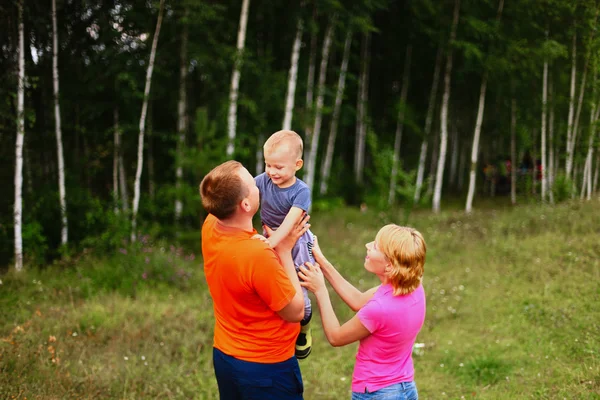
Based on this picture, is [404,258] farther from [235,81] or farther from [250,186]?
[235,81]

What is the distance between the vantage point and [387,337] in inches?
106

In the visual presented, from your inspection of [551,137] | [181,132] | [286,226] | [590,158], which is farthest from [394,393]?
[551,137]

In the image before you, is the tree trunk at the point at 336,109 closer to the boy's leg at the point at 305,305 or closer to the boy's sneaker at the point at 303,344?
the boy's leg at the point at 305,305

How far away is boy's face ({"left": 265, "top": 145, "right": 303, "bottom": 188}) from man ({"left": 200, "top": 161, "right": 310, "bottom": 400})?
507 mm

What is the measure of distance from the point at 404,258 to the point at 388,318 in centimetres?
33

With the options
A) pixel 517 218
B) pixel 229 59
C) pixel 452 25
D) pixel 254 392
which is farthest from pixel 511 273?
pixel 452 25

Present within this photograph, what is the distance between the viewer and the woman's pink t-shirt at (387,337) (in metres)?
2.65

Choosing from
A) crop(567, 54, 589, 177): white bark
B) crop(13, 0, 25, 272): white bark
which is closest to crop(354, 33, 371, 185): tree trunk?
crop(567, 54, 589, 177): white bark

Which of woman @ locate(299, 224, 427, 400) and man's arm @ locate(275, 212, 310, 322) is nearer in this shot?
man's arm @ locate(275, 212, 310, 322)

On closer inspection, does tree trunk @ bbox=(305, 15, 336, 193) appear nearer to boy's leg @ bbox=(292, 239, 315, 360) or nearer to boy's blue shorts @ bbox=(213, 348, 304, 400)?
boy's leg @ bbox=(292, 239, 315, 360)

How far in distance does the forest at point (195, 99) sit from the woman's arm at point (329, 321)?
7.99m

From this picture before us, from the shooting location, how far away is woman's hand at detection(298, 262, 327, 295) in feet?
9.46

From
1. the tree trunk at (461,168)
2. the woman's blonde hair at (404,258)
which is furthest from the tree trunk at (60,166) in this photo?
the tree trunk at (461,168)

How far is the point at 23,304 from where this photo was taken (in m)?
7.44
